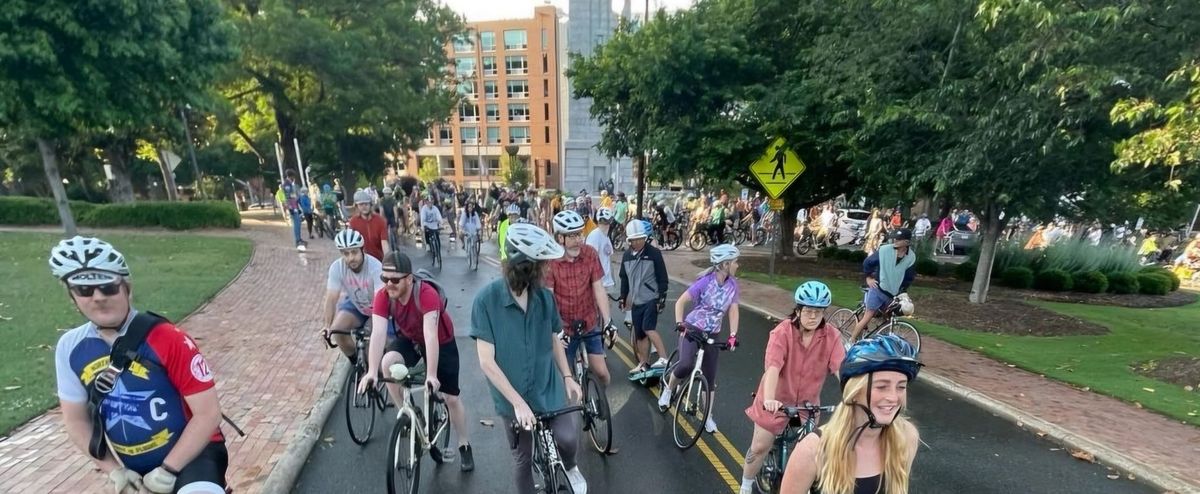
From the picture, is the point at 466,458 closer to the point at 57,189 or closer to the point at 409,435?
the point at 409,435

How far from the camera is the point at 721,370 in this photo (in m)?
7.94

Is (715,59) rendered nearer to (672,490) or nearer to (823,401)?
(823,401)

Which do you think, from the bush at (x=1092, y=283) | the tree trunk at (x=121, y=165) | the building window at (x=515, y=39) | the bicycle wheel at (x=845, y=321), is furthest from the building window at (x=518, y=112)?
the bicycle wheel at (x=845, y=321)

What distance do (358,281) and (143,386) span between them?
2875 mm

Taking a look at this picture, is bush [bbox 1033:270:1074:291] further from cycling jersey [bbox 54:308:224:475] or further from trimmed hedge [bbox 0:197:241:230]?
trimmed hedge [bbox 0:197:241:230]

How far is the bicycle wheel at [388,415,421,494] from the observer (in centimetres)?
408

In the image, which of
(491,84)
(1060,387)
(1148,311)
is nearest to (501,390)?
(1060,387)

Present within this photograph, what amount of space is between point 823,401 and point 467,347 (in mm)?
4912

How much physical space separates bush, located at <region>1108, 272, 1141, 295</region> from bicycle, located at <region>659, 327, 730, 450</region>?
17.4 m

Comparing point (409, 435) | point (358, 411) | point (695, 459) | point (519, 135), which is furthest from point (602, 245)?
point (519, 135)

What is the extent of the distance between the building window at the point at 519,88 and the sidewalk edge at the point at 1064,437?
76.3 m

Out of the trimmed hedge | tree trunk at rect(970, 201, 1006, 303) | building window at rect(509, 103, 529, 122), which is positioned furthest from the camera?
building window at rect(509, 103, 529, 122)

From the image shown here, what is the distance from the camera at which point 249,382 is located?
693 centimetres

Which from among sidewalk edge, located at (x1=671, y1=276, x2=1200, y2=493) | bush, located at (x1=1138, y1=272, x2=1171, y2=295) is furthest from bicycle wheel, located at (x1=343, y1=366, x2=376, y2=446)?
bush, located at (x1=1138, y1=272, x2=1171, y2=295)
